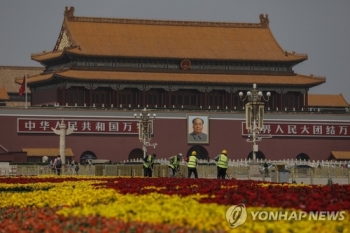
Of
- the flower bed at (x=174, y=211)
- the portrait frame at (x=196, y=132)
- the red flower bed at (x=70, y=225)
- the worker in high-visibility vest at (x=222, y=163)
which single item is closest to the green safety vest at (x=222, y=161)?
the worker in high-visibility vest at (x=222, y=163)

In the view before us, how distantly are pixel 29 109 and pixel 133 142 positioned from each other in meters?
7.49

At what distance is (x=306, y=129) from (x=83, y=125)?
16.3 metres

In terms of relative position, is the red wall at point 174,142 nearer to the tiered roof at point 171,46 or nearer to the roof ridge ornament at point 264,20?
the tiered roof at point 171,46

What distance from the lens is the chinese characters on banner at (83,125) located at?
6769 centimetres

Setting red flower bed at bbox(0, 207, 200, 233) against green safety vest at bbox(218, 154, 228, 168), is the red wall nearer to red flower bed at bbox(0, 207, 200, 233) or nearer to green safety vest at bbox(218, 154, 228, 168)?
green safety vest at bbox(218, 154, 228, 168)

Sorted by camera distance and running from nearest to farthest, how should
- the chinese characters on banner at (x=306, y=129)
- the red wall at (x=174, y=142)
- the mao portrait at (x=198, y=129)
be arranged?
the red wall at (x=174, y=142), the mao portrait at (x=198, y=129), the chinese characters on banner at (x=306, y=129)

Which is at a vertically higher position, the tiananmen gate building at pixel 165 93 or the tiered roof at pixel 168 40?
the tiered roof at pixel 168 40

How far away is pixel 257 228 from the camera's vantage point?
43.3 ft

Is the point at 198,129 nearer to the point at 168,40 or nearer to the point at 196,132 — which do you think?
the point at 196,132

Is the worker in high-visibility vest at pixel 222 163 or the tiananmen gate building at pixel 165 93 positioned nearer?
the worker in high-visibility vest at pixel 222 163

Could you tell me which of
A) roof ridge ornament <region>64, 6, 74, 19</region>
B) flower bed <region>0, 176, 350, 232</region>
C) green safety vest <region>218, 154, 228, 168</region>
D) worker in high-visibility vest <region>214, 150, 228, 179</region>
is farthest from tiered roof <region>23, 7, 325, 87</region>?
flower bed <region>0, 176, 350, 232</region>

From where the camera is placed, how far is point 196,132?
71.2 metres

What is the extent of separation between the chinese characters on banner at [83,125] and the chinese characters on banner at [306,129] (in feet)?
28.2

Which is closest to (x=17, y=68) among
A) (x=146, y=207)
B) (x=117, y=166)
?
(x=117, y=166)
